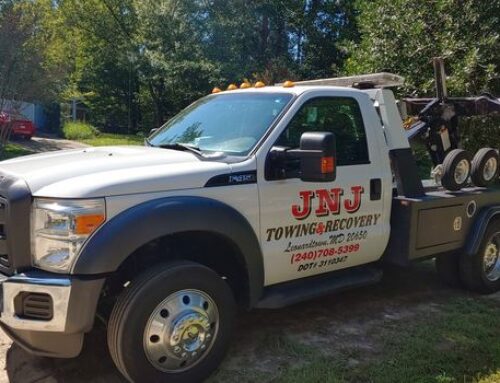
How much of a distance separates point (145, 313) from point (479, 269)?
12.0ft

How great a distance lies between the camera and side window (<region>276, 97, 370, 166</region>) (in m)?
4.19

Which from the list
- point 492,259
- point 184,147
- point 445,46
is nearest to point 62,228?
point 184,147

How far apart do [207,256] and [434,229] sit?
2.24 metres

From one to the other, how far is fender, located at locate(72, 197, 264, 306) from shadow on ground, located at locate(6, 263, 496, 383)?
505mm

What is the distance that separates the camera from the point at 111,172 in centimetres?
333

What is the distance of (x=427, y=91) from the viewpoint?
1149 cm

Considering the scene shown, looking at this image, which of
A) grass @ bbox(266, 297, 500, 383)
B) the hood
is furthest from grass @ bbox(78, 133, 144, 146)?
grass @ bbox(266, 297, 500, 383)

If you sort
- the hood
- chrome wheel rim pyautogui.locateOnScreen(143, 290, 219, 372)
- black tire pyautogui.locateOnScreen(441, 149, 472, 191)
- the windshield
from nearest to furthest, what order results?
the hood, chrome wheel rim pyautogui.locateOnScreen(143, 290, 219, 372), the windshield, black tire pyautogui.locateOnScreen(441, 149, 472, 191)

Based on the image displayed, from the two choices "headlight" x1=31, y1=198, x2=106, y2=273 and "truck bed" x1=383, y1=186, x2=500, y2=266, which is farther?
"truck bed" x1=383, y1=186, x2=500, y2=266

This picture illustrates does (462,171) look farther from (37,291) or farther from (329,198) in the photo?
(37,291)

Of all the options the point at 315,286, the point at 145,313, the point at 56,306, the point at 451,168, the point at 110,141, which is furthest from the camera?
the point at 110,141

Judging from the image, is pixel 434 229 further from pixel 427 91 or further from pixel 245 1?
pixel 245 1

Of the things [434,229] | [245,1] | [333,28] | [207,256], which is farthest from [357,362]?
[245,1]

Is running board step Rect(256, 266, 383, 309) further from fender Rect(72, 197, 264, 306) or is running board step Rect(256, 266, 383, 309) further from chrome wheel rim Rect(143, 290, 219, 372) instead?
chrome wheel rim Rect(143, 290, 219, 372)
